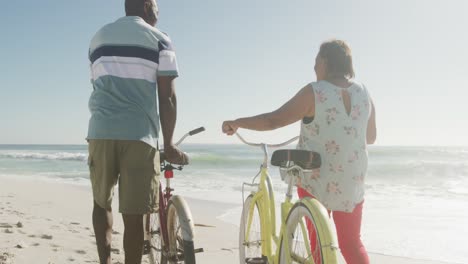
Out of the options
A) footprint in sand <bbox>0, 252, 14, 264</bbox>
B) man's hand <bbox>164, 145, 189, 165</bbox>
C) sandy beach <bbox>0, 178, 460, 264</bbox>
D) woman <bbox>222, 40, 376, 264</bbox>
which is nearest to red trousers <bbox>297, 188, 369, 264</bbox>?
woman <bbox>222, 40, 376, 264</bbox>

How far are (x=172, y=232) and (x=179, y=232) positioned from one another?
0.28 ft

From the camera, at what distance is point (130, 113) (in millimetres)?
2631

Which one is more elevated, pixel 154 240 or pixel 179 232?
pixel 179 232

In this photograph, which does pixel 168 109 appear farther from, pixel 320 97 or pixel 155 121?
pixel 320 97

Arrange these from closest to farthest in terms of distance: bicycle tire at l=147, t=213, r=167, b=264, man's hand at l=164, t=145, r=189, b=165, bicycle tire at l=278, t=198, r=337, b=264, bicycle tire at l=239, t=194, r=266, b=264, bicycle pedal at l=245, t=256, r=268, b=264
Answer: bicycle tire at l=278, t=198, r=337, b=264, man's hand at l=164, t=145, r=189, b=165, bicycle pedal at l=245, t=256, r=268, b=264, bicycle tire at l=239, t=194, r=266, b=264, bicycle tire at l=147, t=213, r=167, b=264

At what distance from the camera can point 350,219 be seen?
2691mm

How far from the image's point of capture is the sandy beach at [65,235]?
4.62 m

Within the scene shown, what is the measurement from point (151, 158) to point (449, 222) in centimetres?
616

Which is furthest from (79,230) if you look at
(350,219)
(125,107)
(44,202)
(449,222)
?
(449,222)

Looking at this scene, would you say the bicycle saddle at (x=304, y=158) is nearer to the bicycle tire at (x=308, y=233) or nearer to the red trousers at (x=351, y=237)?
the bicycle tire at (x=308, y=233)

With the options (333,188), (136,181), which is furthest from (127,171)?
(333,188)

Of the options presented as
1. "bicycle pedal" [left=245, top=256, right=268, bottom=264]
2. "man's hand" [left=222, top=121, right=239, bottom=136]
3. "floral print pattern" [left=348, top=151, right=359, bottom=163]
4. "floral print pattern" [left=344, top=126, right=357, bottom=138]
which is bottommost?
"bicycle pedal" [left=245, top=256, right=268, bottom=264]

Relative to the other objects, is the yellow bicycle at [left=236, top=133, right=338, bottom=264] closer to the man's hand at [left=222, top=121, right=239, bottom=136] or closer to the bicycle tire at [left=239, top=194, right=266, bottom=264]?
the bicycle tire at [left=239, top=194, right=266, bottom=264]

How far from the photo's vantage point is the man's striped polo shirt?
103 inches
